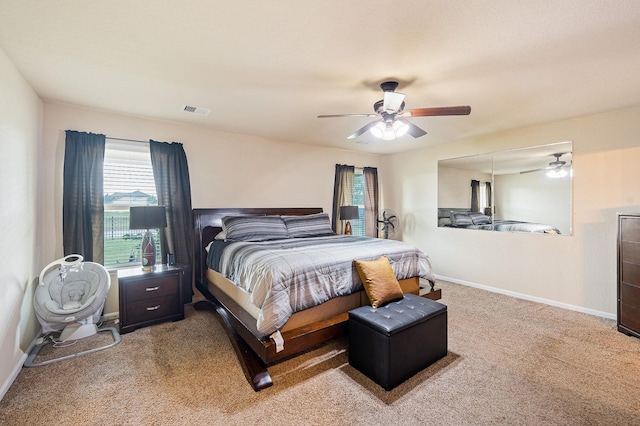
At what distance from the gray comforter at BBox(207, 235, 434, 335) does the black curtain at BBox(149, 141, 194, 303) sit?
0.68 meters

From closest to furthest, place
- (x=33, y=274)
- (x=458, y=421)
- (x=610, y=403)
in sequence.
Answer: (x=458, y=421) < (x=610, y=403) < (x=33, y=274)

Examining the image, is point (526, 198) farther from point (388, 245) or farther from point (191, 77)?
point (191, 77)

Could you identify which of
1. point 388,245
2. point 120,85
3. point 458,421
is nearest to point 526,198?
point 388,245

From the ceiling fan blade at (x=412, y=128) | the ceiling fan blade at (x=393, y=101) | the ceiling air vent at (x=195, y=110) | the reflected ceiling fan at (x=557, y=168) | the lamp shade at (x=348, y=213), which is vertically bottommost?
the lamp shade at (x=348, y=213)

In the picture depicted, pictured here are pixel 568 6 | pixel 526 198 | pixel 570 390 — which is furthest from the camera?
pixel 526 198

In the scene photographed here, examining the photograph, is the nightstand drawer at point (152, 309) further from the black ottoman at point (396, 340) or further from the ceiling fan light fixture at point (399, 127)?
the ceiling fan light fixture at point (399, 127)

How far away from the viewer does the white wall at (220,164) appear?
307 cm

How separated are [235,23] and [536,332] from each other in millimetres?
3777

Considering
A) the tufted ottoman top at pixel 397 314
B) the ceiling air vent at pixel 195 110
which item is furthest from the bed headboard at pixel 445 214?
the ceiling air vent at pixel 195 110

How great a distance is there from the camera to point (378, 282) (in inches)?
98.8

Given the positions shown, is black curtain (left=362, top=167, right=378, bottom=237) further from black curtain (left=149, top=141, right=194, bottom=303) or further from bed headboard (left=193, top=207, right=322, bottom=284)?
black curtain (left=149, top=141, right=194, bottom=303)

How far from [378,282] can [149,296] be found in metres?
2.44

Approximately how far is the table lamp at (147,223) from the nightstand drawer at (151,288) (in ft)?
0.71

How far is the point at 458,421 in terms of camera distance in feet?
5.60
